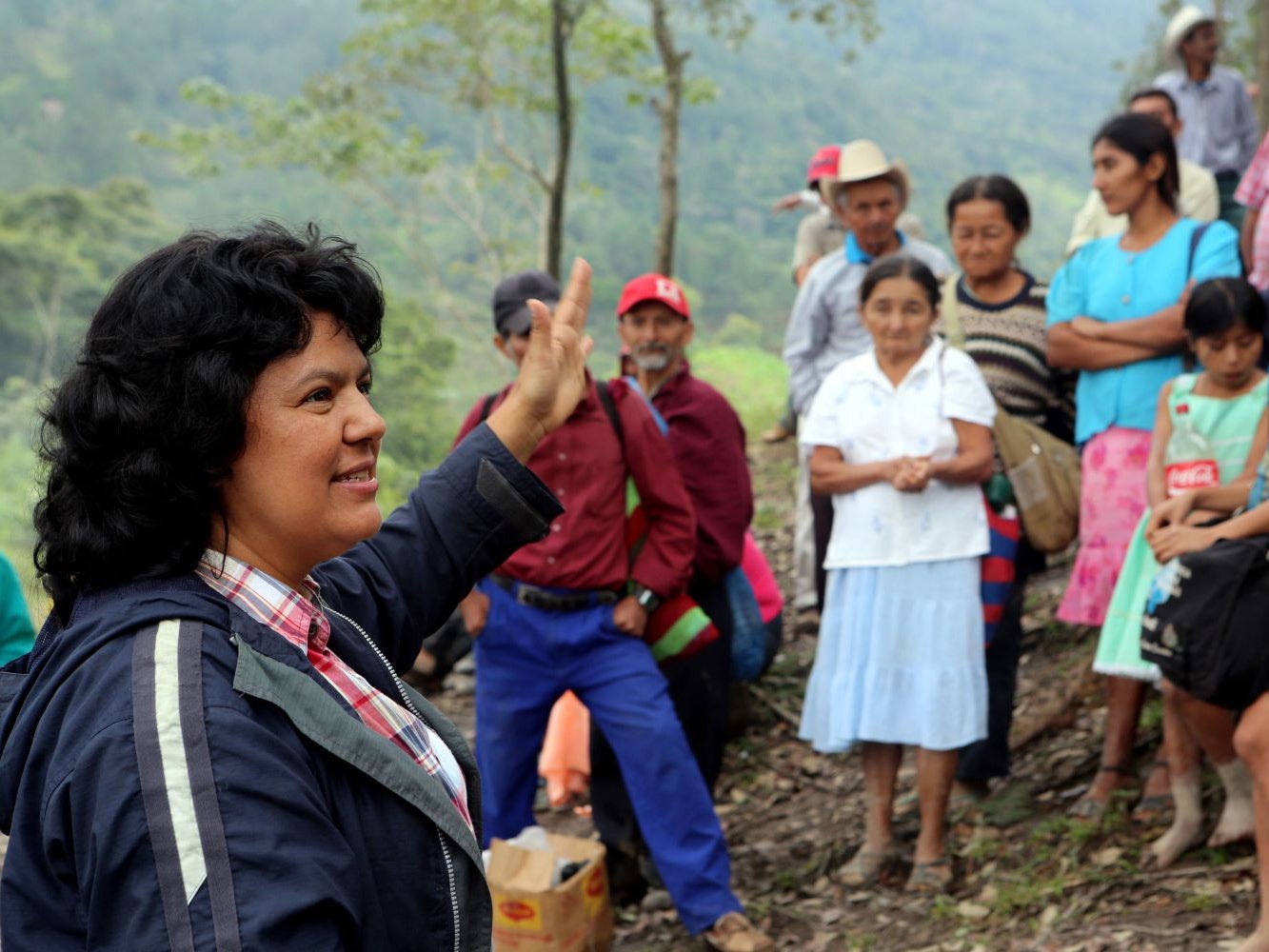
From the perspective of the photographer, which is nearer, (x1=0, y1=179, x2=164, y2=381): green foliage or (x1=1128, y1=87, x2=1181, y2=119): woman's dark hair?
(x1=1128, y1=87, x2=1181, y2=119): woman's dark hair

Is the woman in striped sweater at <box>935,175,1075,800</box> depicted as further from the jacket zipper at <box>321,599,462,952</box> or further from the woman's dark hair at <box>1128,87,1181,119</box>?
the jacket zipper at <box>321,599,462,952</box>

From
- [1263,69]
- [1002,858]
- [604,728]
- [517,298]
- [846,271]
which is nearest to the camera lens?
[604,728]

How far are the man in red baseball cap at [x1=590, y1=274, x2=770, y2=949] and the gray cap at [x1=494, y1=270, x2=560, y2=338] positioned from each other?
34 centimetres

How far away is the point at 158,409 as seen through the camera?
5.60 feet

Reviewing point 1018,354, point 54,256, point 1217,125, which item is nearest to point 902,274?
point 1018,354

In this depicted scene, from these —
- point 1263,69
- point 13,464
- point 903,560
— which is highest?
point 1263,69

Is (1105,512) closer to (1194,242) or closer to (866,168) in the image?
(1194,242)

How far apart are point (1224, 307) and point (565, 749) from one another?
325cm

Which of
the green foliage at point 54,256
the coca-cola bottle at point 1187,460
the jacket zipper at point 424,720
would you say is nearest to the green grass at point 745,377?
the coca-cola bottle at point 1187,460

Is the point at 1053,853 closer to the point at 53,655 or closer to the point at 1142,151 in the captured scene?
the point at 1142,151

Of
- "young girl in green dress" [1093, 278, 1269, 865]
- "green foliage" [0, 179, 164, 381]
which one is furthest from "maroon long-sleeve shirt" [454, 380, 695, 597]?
"green foliage" [0, 179, 164, 381]

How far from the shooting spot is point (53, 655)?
1.72m

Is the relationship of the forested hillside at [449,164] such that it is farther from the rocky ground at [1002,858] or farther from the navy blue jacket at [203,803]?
the navy blue jacket at [203,803]

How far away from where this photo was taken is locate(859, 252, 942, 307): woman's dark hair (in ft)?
15.8
